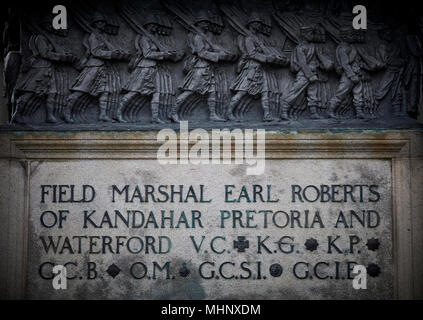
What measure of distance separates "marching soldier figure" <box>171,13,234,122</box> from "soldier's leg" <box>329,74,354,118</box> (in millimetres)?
1225

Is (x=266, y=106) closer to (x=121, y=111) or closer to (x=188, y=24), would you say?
(x=188, y=24)

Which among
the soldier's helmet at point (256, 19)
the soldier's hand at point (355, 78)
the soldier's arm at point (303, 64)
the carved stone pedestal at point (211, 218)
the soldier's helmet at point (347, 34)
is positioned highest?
the soldier's helmet at point (256, 19)

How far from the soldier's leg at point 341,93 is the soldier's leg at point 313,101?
0.16m

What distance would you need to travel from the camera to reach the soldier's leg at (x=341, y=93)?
7.70m

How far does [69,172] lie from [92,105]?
2.74ft

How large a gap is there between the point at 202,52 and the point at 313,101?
1.35 m

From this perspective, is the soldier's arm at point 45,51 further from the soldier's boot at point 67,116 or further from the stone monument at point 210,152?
the soldier's boot at point 67,116

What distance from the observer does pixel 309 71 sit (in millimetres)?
7711

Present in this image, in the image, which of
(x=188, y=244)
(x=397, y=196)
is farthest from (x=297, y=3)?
(x=188, y=244)

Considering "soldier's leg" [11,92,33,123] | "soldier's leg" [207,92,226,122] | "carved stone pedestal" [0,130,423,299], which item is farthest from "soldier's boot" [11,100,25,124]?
"soldier's leg" [207,92,226,122]

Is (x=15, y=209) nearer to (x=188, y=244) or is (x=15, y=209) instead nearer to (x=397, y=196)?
(x=188, y=244)

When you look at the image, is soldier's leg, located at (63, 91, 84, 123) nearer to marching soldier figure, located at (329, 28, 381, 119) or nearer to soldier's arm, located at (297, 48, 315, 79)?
soldier's arm, located at (297, 48, 315, 79)

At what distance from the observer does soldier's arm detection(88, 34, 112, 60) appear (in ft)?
25.5


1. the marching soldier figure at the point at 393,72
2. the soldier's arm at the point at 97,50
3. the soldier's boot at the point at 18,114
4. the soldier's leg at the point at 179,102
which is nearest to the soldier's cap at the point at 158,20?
the soldier's arm at the point at 97,50
